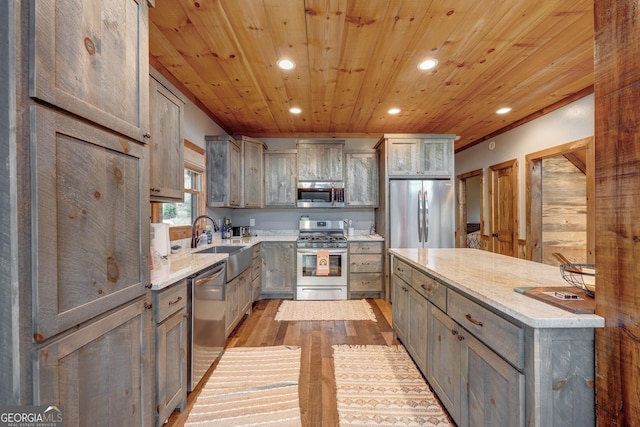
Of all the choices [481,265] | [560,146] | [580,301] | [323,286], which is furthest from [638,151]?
[323,286]

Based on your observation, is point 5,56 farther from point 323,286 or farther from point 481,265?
point 323,286

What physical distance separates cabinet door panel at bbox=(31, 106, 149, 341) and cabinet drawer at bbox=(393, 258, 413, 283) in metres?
1.85

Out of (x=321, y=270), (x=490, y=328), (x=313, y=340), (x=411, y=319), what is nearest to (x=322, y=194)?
(x=321, y=270)

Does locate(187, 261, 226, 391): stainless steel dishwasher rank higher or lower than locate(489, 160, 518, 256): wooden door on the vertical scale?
lower

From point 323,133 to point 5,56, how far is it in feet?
13.7

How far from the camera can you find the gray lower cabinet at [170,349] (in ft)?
4.84

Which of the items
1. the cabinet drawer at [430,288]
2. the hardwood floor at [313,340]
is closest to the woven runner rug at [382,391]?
the hardwood floor at [313,340]

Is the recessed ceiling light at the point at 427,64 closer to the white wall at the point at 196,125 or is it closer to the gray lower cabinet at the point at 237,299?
the white wall at the point at 196,125

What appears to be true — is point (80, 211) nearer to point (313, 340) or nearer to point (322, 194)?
point (313, 340)

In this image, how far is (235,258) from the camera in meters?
2.69

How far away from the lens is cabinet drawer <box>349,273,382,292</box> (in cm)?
404

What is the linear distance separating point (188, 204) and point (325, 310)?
224 centimetres

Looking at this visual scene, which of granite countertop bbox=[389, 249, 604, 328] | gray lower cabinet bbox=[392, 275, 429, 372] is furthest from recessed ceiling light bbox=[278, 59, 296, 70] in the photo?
gray lower cabinet bbox=[392, 275, 429, 372]

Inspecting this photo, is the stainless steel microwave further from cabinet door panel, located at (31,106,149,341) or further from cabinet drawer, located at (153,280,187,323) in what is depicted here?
cabinet door panel, located at (31,106,149,341)
